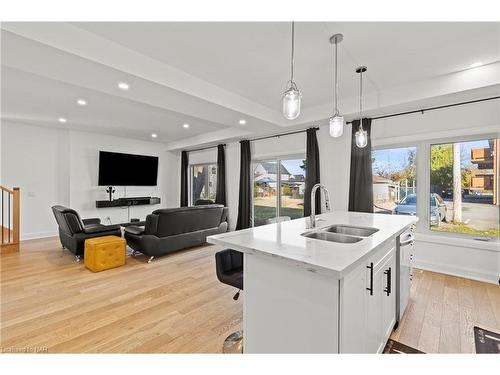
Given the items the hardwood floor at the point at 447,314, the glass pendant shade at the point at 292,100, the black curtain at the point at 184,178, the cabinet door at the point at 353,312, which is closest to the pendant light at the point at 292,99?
the glass pendant shade at the point at 292,100

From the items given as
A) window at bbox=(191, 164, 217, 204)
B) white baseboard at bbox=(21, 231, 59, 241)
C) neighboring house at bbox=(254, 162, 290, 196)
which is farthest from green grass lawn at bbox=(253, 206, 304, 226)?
white baseboard at bbox=(21, 231, 59, 241)

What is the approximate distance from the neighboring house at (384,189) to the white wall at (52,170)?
6.53 meters

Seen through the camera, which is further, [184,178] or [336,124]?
[184,178]

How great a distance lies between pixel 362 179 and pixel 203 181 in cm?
502

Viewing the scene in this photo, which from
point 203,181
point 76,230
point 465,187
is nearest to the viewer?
point 465,187

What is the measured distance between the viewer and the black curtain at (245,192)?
19.6 ft

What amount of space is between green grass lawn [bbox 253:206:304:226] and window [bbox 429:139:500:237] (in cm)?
246

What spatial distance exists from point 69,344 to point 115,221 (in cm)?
550

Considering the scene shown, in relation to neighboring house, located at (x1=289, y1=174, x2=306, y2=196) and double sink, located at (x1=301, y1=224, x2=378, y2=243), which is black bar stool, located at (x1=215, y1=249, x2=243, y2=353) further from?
neighboring house, located at (x1=289, y1=174, x2=306, y2=196)

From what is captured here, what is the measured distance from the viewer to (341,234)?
200 cm

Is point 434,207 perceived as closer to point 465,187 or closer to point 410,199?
point 410,199

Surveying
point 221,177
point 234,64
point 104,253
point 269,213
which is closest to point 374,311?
point 234,64

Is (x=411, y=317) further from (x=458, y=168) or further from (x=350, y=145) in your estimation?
(x=350, y=145)
